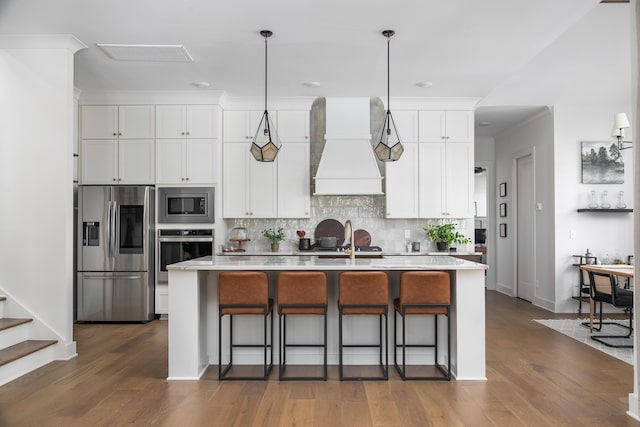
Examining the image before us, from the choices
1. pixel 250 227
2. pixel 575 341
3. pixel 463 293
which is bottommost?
pixel 575 341

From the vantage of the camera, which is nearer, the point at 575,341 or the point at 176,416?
the point at 176,416

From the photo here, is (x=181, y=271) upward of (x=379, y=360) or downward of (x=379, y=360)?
upward

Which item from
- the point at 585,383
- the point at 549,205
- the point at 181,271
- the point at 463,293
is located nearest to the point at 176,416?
the point at 181,271

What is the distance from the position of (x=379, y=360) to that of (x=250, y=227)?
3140mm

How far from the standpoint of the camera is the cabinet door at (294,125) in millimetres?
6234

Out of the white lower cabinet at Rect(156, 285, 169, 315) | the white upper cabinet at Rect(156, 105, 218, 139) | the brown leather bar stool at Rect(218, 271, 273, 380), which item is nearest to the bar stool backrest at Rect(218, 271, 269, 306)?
the brown leather bar stool at Rect(218, 271, 273, 380)

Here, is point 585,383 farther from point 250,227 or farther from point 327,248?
point 250,227

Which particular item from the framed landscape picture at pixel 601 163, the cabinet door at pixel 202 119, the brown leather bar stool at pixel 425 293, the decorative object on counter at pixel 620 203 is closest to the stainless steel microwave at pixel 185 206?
the cabinet door at pixel 202 119

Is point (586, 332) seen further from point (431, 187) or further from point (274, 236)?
point (274, 236)

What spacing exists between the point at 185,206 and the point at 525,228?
208 inches

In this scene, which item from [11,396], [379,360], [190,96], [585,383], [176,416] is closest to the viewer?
[176,416]

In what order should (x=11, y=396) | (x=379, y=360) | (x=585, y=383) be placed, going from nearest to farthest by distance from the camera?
(x=11, y=396) < (x=585, y=383) < (x=379, y=360)

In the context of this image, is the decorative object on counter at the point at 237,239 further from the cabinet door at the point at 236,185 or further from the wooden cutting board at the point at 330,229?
the wooden cutting board at the point at 330,229

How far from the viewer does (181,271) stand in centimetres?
371
